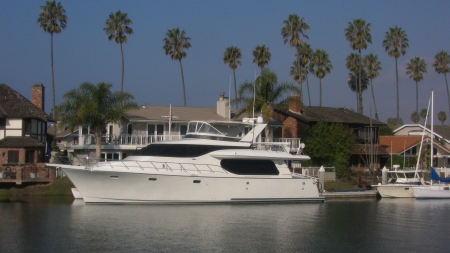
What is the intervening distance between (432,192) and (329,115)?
567 inches

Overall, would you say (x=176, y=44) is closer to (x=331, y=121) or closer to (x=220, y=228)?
(x=331, y=121)

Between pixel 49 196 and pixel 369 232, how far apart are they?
2008cm

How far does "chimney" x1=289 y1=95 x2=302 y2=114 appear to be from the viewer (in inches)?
1732

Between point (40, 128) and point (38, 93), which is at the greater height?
point (38, 93)

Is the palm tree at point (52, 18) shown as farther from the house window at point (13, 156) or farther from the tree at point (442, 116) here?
the tree at point (442, 116)

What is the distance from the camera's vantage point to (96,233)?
22344 mm

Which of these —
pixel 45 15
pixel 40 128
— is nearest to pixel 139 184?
pixel 40 128

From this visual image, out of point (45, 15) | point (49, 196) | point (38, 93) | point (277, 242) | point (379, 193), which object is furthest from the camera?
point (45, 15)

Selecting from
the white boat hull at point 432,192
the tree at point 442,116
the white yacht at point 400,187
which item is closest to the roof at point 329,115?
the white yacht at point 400,187

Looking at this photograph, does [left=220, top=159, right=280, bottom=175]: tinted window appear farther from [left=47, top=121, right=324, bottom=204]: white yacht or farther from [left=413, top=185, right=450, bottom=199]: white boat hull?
[left=413, top=185, right=450, bottom=199]: white boat hull

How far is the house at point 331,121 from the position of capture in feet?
153

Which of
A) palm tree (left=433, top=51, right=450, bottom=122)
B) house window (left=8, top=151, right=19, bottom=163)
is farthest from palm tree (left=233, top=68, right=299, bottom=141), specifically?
palm tree (left=433, top=51, right=450, bottom=122)

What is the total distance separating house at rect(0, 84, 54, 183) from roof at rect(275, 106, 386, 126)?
19270mm

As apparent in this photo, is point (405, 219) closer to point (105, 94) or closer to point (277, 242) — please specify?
point (277, 242)
